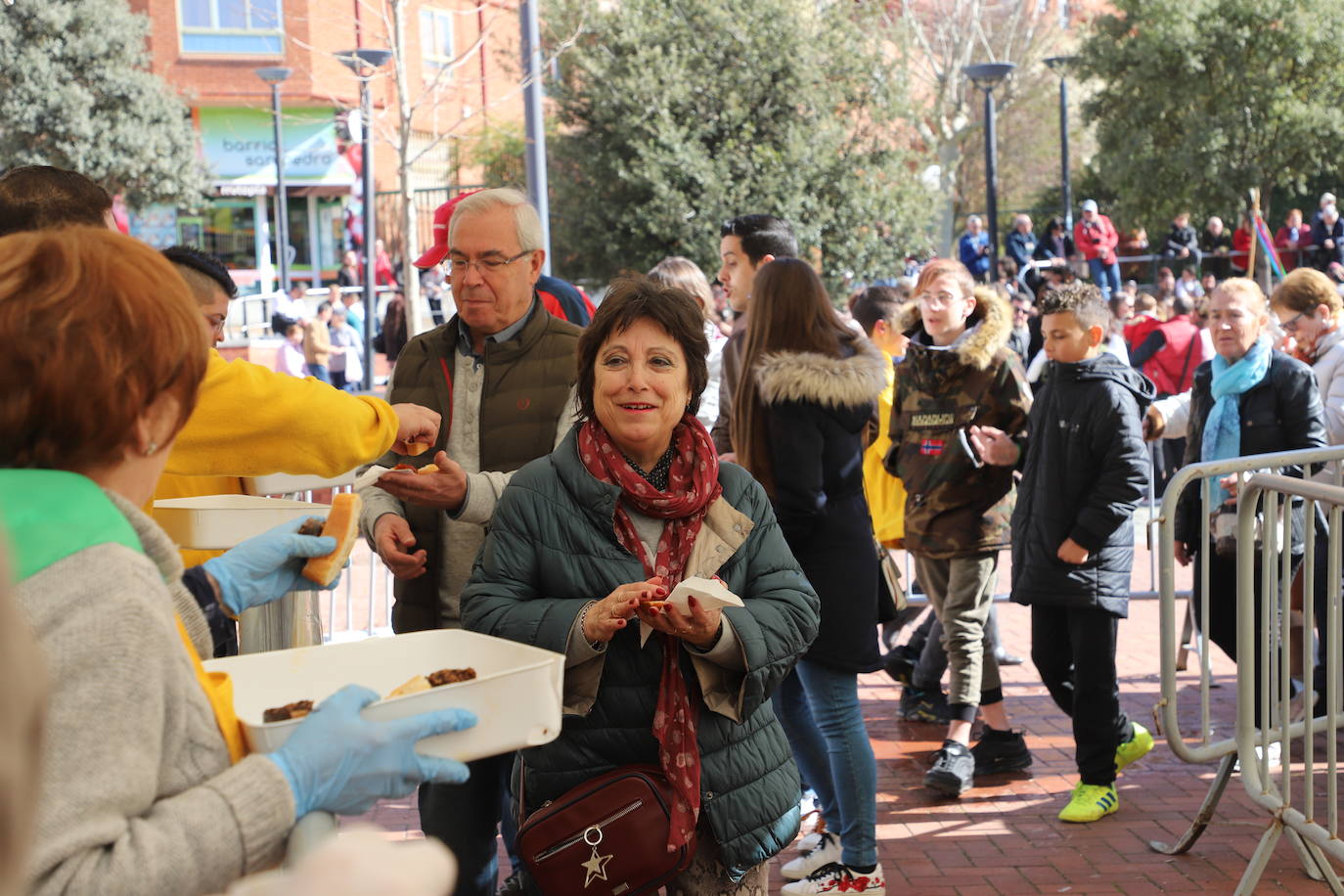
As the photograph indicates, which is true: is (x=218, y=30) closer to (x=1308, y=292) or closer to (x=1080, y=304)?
(x=1308, y=292)

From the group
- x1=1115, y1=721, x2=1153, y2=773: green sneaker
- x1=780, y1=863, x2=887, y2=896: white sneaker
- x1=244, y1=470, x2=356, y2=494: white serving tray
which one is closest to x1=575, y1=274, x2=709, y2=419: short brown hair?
x1=244, y1=470, x2=356, y2=494: white serving tray

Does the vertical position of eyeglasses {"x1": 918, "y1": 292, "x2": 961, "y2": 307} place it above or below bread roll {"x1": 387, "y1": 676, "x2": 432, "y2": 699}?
above

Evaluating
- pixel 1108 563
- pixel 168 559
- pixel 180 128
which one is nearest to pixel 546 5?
pixel 180 128

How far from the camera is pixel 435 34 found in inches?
1499

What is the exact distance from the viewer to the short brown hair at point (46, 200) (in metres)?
3.01

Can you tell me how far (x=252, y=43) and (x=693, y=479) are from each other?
3672 cm

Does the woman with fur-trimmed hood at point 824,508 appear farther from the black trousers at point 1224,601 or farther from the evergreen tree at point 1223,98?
the evergreen tree at point 1223,98

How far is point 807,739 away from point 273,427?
2698mm

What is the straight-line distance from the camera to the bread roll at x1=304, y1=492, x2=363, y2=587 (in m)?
2.43

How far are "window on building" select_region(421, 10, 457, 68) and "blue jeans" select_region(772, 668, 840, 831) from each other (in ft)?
113

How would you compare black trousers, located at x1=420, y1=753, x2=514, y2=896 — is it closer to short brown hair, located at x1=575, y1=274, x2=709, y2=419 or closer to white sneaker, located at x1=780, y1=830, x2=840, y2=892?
short brown hair, located at x1=575, y1=274, x2=709, y2=419

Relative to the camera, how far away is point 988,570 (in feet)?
19.8

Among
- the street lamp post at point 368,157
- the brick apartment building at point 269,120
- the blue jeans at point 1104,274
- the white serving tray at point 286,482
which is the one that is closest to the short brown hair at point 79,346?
the white serving tray at point 286,482

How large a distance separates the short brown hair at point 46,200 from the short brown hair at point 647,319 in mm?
1145
